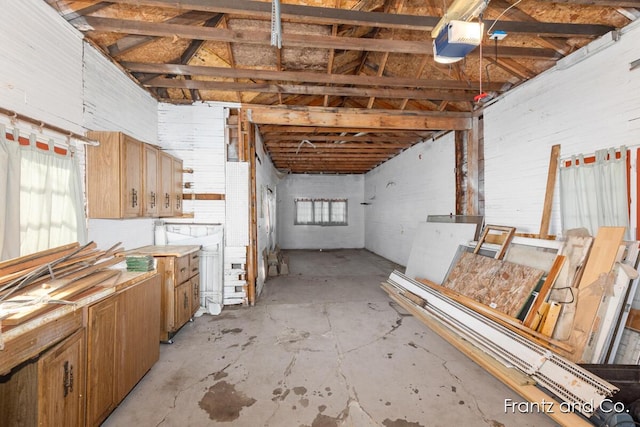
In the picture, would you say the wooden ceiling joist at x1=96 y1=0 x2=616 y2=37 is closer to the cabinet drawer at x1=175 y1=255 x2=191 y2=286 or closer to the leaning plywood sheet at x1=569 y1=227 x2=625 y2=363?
the leaning plywood sheet at x1=569 y1=227 x2=625 y2=363

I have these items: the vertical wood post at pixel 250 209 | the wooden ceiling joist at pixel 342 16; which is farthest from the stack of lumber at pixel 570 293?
the vertical wood post at pixel 250 209

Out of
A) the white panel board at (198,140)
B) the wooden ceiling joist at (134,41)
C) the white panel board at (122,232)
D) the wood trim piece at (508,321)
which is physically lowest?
the wood trim piece at (508,321)

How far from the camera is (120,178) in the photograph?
8.91 feet

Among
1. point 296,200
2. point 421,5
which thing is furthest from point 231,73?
point 296,200

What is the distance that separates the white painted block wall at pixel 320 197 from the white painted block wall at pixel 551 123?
662 cm

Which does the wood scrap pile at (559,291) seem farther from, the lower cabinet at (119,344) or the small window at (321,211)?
the small window at (321,211)

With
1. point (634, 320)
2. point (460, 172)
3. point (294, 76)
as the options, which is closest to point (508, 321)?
point (634, 320)

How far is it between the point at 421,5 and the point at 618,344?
3.70 metres

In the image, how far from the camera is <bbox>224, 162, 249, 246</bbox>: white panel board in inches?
170

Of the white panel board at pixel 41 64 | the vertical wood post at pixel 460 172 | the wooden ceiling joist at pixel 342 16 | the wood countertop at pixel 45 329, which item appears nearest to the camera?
the wood countertop at pixel 45 329

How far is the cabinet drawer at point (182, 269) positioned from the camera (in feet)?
10.5

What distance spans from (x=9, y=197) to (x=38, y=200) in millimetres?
223

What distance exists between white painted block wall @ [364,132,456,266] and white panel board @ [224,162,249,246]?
3.74 metres

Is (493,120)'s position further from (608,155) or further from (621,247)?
(621,247)
